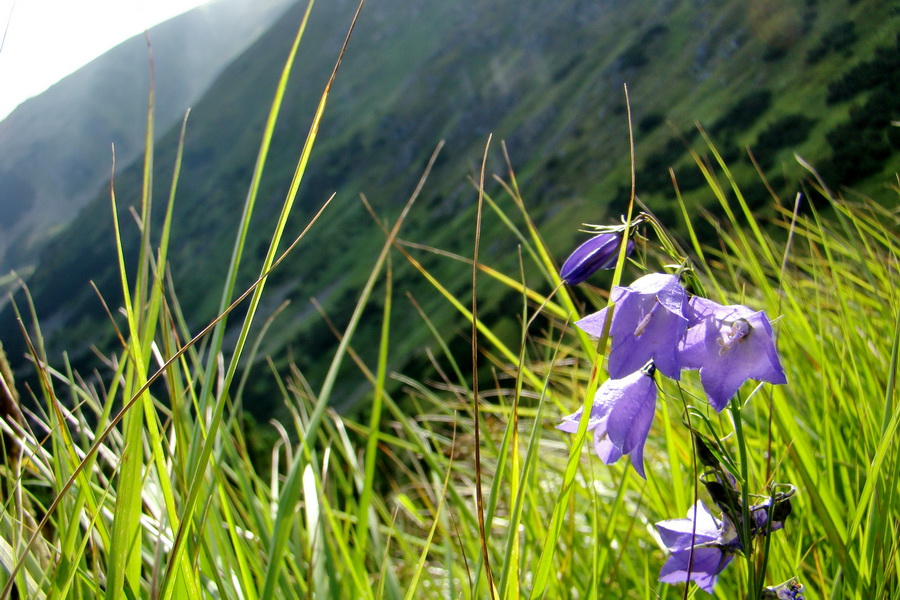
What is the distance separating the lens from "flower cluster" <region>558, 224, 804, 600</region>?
29.4 inches

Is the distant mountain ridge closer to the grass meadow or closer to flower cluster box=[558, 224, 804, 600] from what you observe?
the grass meadow

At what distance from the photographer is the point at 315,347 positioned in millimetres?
47344

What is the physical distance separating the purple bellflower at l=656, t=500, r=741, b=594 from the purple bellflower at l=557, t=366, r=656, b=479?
120mm

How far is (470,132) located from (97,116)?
10625cm

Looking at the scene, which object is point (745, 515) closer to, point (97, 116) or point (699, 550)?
point (699, 550)

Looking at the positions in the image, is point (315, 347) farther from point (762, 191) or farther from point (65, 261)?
point (65, 261)

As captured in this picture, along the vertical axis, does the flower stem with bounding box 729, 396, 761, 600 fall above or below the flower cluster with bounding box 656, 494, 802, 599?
above

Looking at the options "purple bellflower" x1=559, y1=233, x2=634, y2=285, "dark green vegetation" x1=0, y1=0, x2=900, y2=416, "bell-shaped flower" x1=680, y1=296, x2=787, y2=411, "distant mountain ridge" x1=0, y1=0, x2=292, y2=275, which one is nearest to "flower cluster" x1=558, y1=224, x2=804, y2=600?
"bell-shaped flower" x1=680, y1=296, x2=787, y2=411

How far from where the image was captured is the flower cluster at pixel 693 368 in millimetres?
748

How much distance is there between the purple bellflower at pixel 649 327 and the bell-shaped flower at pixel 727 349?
1.1 inches

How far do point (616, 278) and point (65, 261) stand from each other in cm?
9826

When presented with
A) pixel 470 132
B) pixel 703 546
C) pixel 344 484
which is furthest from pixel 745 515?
pixel 470 132

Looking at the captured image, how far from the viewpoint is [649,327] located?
78 cm

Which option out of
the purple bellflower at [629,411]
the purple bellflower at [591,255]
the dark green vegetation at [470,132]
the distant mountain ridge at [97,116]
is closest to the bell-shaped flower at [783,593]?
the purple bellflower at [629,411]
